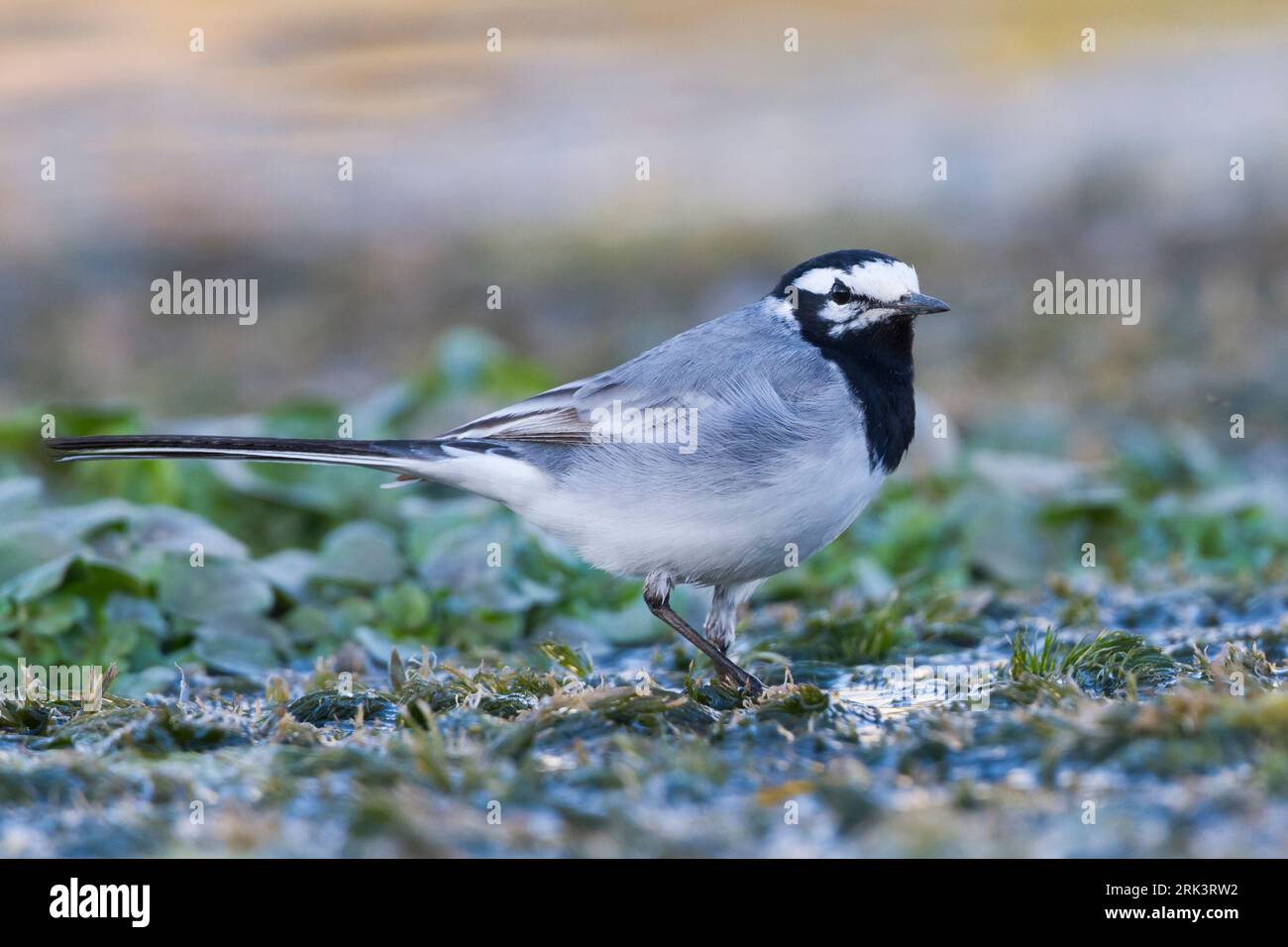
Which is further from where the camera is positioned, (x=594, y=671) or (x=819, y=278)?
(x=594, y=671)

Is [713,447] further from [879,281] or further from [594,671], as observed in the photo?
[594,671]

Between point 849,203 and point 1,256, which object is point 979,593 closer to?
point 849,203

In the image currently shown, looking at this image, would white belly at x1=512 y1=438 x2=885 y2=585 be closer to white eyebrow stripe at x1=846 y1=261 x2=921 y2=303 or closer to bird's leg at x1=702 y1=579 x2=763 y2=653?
bird's leg at x1=702 y1=579 x2=763 y2=653

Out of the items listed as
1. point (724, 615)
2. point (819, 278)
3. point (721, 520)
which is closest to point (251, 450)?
point (721, 520)

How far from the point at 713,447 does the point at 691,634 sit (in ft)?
2.54

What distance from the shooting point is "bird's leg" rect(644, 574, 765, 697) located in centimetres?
583

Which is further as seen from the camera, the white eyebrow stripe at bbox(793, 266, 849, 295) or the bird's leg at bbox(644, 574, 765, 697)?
the white eyebrow stripe at bbox(793, 266, 849, 295)

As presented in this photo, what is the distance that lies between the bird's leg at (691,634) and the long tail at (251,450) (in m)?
0.97

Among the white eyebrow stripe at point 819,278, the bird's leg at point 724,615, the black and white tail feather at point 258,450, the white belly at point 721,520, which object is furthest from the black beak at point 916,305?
the black and white tail feather at point 258,450

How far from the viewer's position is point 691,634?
6.04 meters

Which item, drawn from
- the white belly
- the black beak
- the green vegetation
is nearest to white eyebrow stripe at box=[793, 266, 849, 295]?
the black beak

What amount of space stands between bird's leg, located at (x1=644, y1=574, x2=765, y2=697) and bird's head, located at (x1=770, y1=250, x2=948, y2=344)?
1142mm

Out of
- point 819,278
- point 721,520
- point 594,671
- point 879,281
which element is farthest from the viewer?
point 594,671

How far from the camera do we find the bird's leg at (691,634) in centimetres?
583
